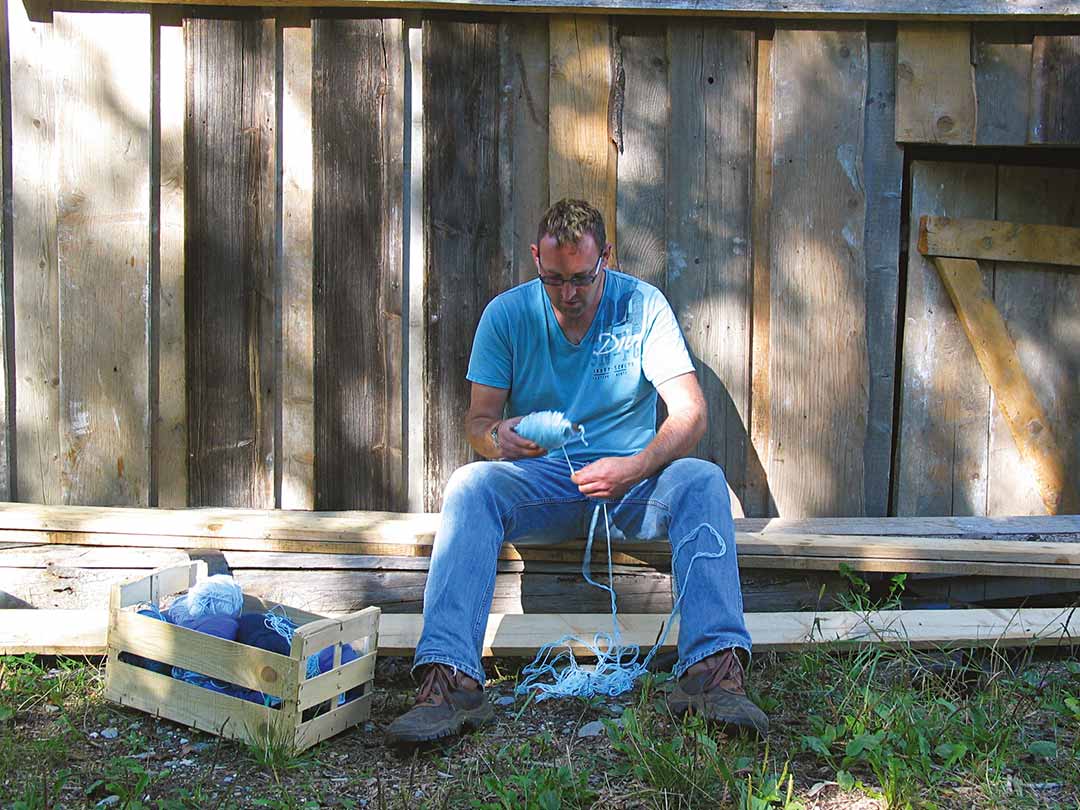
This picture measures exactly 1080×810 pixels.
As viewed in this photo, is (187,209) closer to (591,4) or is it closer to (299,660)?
(591,4)

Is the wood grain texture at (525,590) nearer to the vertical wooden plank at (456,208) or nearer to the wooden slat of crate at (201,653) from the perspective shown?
the vertical wooden plank at (456,208)

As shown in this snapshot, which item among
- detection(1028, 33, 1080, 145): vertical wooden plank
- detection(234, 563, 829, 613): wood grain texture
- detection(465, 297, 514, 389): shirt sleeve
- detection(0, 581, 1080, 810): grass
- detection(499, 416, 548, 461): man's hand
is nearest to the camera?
detection(0, 581, 1080, 810): grass

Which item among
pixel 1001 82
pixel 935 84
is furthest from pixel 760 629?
pixel 1001 82

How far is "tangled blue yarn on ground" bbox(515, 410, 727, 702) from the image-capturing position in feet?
10.7

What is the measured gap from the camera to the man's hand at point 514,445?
3.49 metres

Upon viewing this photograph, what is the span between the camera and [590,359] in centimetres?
370

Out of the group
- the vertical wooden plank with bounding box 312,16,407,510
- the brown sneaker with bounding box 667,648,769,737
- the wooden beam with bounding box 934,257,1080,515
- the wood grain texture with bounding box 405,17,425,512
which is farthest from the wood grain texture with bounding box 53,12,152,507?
the wooden beam with bounding box 934,257,1080,515

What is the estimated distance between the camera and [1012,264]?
418 cm

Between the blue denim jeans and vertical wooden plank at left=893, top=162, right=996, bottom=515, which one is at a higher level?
vertical wooden plank at left=893, top=162, right=996, bottom=515

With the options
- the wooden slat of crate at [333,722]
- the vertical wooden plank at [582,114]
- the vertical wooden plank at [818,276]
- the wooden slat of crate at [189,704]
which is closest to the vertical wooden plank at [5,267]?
the wooden slat of crate at [189,704]

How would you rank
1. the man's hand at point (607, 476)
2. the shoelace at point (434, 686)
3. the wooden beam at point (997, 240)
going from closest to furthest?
the shoelace at point (434, 686) → the man's hand at point (607, 476) → the wooden beam at point (997, 240)

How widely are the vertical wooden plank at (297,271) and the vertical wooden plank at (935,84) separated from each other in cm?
214

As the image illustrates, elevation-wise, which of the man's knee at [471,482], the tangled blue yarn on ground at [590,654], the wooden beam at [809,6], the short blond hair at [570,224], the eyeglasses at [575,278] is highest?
the wooden beam at [809,6]

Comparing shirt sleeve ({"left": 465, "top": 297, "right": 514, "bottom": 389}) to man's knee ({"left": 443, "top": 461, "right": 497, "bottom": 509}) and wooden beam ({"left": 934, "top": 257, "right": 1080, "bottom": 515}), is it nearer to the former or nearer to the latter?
man's knee ({"left": 443, "top": 461, "right": 497, "bottom": 509})
